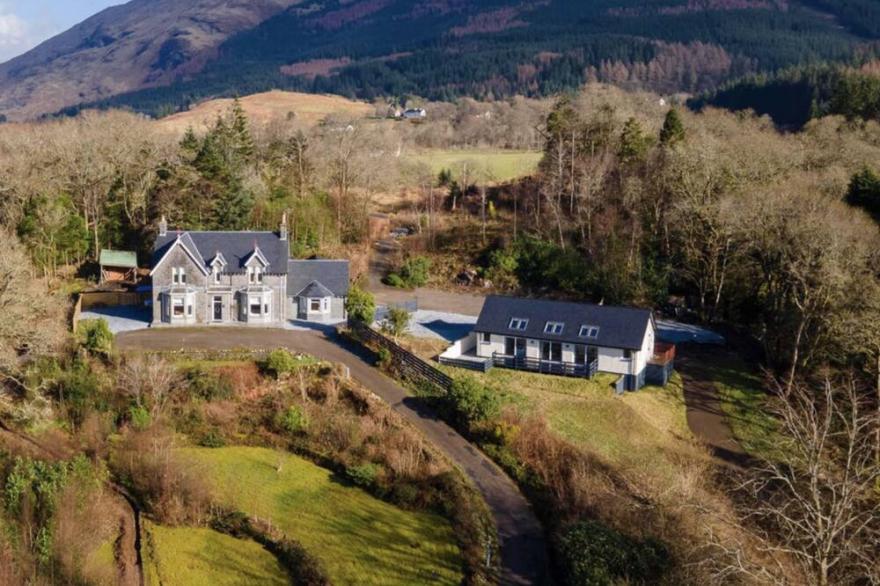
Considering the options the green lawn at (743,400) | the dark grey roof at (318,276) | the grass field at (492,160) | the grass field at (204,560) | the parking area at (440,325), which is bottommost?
the grass field at (204,560)

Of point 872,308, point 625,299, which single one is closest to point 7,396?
point 625,299

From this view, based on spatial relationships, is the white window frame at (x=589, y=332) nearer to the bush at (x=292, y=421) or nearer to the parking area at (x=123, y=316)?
the bush at (x=292, y=421)

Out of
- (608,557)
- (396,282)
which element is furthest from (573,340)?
(396,282)

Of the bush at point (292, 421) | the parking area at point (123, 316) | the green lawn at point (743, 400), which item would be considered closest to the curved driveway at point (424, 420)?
the parking area at point (123, 316)

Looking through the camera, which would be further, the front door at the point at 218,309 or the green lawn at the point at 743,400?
the front door at the point at 218,309

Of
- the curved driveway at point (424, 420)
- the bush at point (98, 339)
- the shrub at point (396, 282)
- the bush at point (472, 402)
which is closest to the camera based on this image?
the curved driveway at point (424, 420)

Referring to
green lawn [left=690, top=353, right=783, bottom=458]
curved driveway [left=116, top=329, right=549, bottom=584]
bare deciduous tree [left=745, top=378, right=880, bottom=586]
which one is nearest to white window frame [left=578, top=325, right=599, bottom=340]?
green lawn [left=690, top=353, right=783, bottom=458]

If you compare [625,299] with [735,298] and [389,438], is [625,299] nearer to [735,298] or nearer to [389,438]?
[735,298]

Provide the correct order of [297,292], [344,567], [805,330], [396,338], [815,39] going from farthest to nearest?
[815,39] → [297,292] → [396,338] → [805,330] → [344,567]
